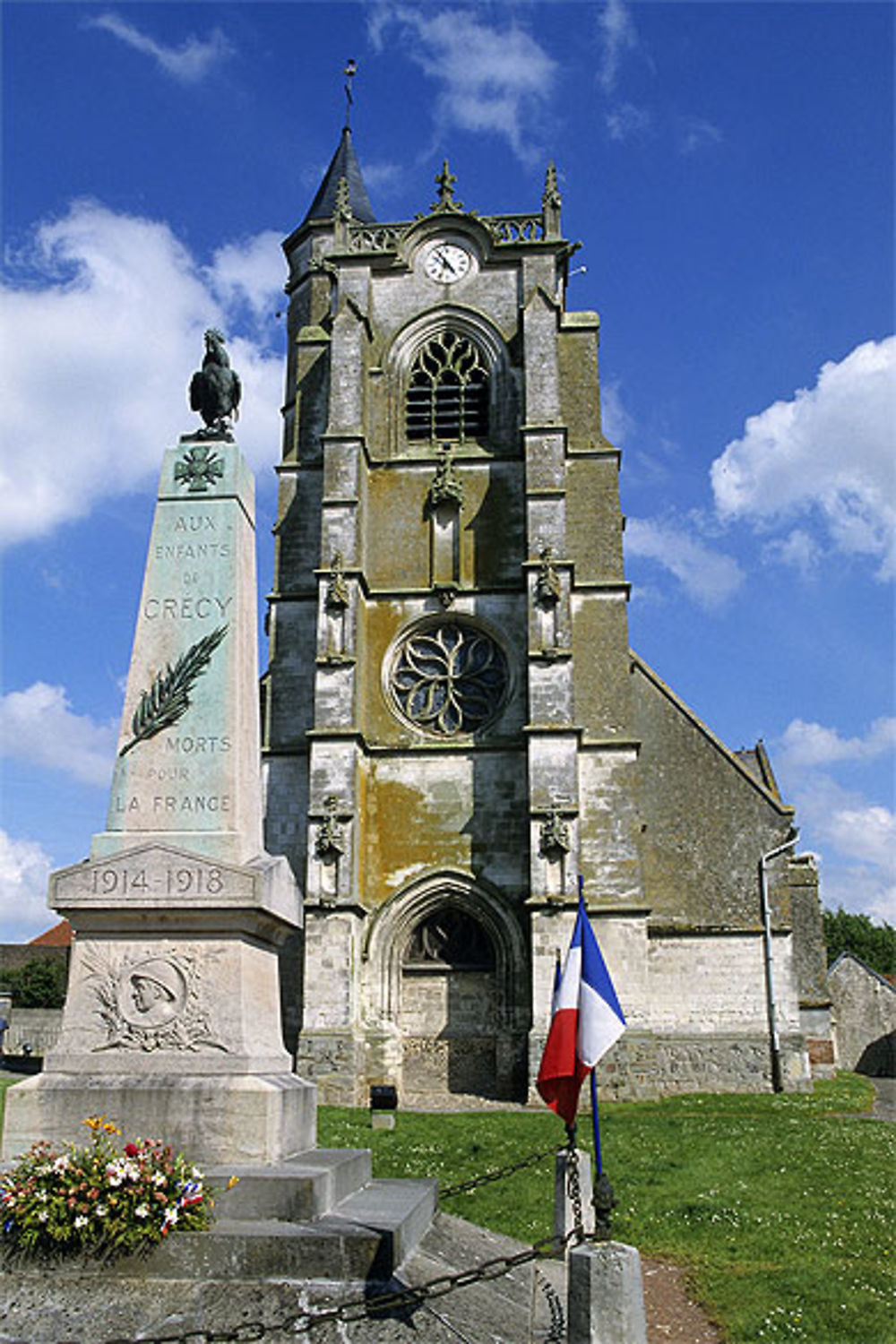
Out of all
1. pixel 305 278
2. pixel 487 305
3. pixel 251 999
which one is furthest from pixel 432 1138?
pixel 305 278

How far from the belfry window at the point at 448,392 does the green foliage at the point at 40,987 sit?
73.0 feet

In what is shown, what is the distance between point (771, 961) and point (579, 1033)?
16.8 meters

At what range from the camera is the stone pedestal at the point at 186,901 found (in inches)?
227

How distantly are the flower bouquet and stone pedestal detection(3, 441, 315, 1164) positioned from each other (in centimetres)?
53

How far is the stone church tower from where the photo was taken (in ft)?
66.3

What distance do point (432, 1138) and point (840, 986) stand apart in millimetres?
32032

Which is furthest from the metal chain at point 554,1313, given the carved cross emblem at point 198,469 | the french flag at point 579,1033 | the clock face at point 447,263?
the clock face at point 447,263

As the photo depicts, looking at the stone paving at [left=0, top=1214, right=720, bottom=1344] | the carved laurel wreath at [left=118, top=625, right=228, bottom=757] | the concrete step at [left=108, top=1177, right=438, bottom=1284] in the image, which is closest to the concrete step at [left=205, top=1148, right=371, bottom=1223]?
the concrete step at [left=108, top=1177, right=438, bottom=1284]

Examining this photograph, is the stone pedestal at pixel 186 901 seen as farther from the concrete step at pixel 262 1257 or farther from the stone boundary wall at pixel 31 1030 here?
the stone boundary wall at pixel 31 1030

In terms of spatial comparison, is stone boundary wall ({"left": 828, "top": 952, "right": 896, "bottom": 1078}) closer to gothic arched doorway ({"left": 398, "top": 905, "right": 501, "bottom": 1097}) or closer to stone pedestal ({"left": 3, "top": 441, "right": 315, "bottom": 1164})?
gothic arched doorway ({"left": 398, "top": 905, "right": 501, "bottom": 1097})

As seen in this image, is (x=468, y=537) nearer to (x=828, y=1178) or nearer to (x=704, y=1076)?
(x=704, y=1076)

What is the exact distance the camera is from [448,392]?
25297mm

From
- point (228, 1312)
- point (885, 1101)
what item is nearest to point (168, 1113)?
point (228, 1312)

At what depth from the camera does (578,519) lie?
2383 centimetres
